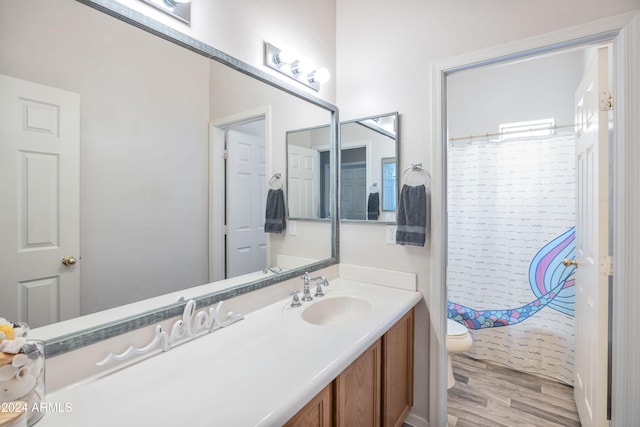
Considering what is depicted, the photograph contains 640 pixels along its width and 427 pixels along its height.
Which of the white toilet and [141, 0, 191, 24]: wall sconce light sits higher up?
[141, 0, 191, 24]: wall sconce light

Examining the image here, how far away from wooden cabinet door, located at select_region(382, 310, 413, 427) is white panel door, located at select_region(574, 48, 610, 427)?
32.3 inches

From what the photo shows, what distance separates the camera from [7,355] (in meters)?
0.62

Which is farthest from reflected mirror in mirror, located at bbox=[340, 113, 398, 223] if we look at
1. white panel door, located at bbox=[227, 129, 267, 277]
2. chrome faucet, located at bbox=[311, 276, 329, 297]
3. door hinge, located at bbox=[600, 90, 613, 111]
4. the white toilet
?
the white toilet

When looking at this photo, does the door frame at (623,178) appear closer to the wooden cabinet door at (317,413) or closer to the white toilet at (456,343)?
the white toilet at (456,343)

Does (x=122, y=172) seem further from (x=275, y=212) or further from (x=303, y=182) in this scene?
(x=303, y=182)

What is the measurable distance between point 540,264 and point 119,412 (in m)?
2.68

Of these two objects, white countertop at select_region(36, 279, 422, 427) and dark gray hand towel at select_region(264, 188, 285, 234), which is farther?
dark gray hand towel at select_region(264, 188, 285, 234)

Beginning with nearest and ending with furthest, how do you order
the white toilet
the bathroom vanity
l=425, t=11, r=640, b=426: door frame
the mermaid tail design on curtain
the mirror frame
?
the mirror frame, the bathroom vanity, l=425, t=11, r=640, b=426: door frame, the white toilet, the mermaid tail design on curtain

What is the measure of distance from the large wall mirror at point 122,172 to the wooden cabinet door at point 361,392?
21.9 inches

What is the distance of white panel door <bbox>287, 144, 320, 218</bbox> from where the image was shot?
5.66 feet

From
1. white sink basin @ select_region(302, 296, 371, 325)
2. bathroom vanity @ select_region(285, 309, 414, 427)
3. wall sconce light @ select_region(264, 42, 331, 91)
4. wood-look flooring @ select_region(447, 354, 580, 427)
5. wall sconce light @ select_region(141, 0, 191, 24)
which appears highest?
wall sconce light @ select_region(264, 42, 331, 91)

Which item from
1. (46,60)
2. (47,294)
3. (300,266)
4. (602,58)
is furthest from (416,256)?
(46,60)

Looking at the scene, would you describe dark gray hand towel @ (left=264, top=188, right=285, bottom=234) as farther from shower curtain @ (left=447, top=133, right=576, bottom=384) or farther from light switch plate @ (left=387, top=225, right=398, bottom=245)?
shower curtain @ (left=447, top=133, right=576, bottom=384)

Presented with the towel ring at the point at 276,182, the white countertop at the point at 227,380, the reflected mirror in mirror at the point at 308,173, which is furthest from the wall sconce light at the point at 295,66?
the white countertop at the point at 227,380
